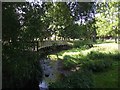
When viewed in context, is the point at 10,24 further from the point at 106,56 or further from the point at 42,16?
the point at 106,56

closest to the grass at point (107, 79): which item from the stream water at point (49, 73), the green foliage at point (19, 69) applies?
the stream water at point (49, 73)

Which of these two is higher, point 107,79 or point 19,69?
point 19,69

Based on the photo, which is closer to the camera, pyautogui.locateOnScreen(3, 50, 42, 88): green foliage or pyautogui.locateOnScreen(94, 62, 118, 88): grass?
pyautogui.locateOnScreen(3, 50, 42, 88): green foliage

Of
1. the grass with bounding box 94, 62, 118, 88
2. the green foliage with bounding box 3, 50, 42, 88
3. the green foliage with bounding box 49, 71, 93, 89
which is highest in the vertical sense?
the green foliage with bounding box 3, 50, 42, 88

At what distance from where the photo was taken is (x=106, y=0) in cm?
1449

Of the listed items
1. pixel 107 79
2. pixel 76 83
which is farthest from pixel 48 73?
pixel 76 83

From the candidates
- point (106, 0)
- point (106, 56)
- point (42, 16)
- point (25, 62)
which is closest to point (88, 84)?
point (25, 62)

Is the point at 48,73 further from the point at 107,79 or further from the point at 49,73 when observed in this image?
the point at 107,79

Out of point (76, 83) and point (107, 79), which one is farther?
point (107, 79)

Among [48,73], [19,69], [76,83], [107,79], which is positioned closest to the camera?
[19,69]

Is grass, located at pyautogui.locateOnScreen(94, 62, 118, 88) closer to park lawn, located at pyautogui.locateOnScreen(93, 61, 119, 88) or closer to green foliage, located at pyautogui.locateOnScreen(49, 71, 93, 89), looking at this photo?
park lawn, located at pyautogui.locateOnScreen(93, 61, 119, 88)

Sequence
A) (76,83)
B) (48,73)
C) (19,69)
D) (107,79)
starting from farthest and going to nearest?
(48,73), (107,79), (76,83), (19,69)

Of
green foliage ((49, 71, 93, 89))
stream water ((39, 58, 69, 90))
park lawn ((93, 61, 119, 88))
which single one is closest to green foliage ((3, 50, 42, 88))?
stream water ((39, 58, 69, 90))

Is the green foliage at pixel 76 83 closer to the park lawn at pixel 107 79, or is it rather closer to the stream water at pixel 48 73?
the park lawn at pixel 107 79
